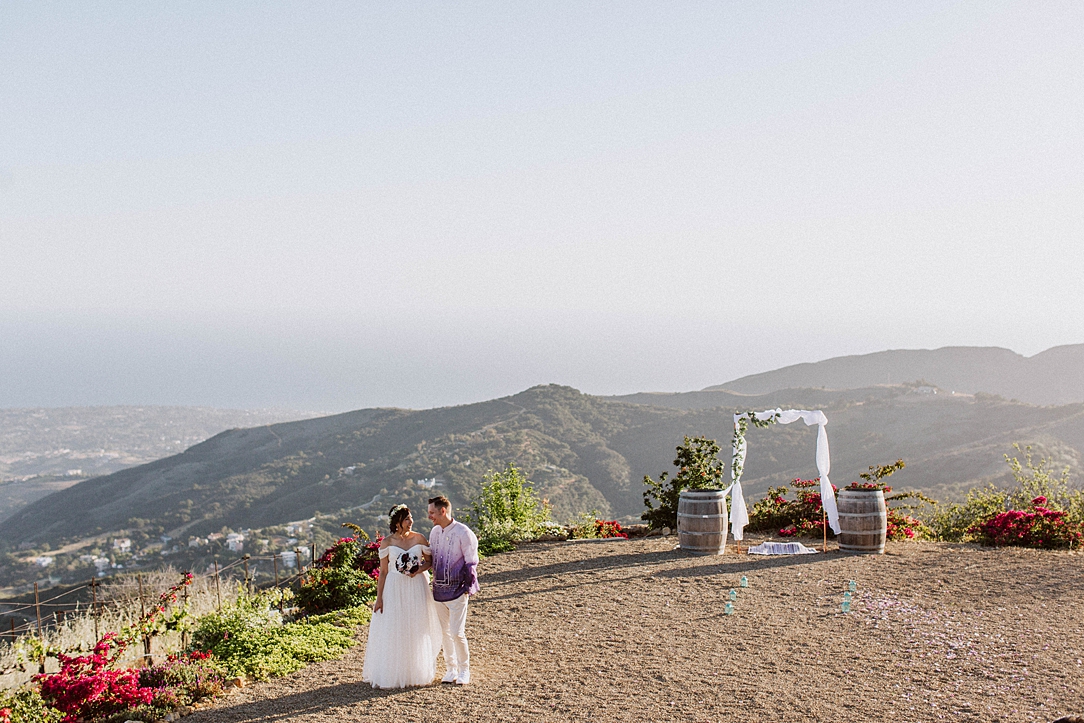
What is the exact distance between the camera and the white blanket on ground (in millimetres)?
A: 11344

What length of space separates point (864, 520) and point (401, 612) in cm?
749

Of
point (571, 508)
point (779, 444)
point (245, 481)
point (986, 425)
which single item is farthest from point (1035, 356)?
point (245, 481)

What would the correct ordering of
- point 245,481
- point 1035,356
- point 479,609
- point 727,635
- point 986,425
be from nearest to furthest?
point 727,635, point 479,609, point 986,425, point 245,481, point 1035,356

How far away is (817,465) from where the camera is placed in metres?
11.5

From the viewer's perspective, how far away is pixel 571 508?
38.2 metres

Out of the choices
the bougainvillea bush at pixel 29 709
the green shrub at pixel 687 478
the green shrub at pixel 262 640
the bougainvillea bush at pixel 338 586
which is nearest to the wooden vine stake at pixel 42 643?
the bougainvillea bush at pixel 29 709

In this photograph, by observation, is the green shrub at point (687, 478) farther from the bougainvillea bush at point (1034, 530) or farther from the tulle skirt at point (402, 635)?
the tulle skirt at point (402, 635)

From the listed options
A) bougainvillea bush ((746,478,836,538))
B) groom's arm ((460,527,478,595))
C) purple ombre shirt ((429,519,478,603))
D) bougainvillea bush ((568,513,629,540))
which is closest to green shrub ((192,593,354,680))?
purple ombre shirt ((429,519,478,603))

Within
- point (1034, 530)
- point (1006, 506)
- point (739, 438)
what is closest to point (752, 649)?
point (739, 438)

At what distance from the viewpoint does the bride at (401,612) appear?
6023 mm

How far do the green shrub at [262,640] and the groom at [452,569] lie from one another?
156 cm

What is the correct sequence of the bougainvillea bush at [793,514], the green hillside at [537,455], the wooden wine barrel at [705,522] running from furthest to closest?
the green hillside at [537,455], the bougainvillea bush at [793,514], the wooden wine barrel at [705,522]

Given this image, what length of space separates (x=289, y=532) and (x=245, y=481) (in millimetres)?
20274

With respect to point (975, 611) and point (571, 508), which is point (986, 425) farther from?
point (975, 611)
